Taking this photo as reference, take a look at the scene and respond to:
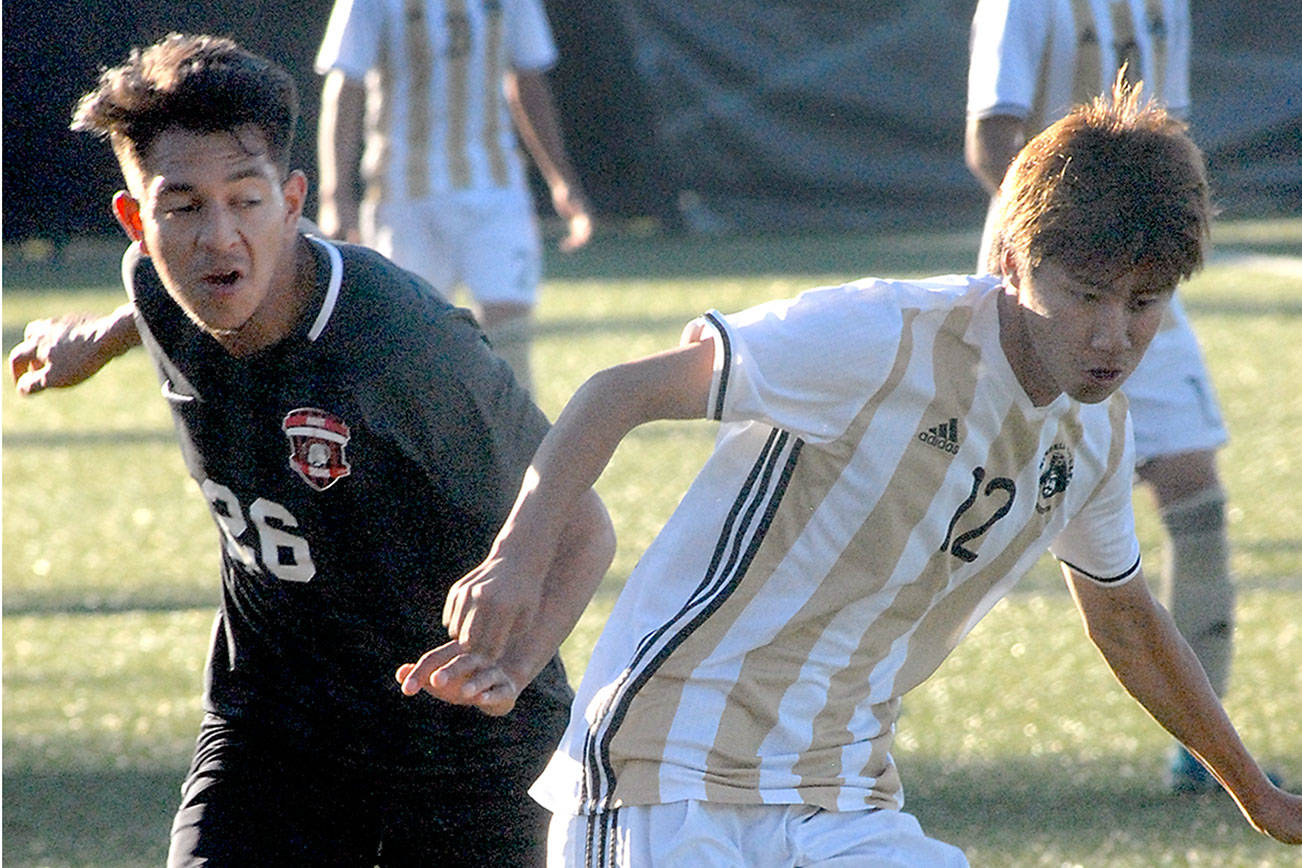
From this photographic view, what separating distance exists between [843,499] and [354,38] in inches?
174

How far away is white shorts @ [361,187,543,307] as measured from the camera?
6629 mm

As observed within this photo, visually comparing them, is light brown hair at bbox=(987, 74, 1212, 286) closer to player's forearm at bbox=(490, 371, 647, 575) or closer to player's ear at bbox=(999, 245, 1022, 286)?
player's ear at bbox=(999, 245, 1022, 286)

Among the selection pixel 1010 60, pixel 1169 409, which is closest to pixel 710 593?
pixel 1169 409

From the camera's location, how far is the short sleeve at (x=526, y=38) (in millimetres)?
6945

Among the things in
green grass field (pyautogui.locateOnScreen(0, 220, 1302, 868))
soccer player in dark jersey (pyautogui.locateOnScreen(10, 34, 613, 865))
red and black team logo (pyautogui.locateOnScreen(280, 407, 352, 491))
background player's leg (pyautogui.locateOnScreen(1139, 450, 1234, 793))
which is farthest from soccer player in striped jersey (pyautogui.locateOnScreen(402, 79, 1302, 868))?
background player's leg (pyautogui.locateOnScreen(1139, 450, 1234, 793))

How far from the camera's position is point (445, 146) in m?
6.74

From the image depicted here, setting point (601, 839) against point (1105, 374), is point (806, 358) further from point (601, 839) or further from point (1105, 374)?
point (601, 839)

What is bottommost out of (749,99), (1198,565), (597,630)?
(749,99)

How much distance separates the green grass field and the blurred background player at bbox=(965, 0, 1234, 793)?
355mm

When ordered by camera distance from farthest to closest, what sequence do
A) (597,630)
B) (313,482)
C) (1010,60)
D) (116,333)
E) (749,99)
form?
(749,99)
(597,630)
(1010,60)
(116,333)
(313,482)

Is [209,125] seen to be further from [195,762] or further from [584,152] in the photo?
[584,152]

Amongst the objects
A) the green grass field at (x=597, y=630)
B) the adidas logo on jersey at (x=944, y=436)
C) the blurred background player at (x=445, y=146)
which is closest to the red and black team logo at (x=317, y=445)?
the adidas logo on jersey at (x=944, y=436)

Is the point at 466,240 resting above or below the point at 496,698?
below

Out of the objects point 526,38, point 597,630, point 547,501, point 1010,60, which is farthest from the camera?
point 526,38
